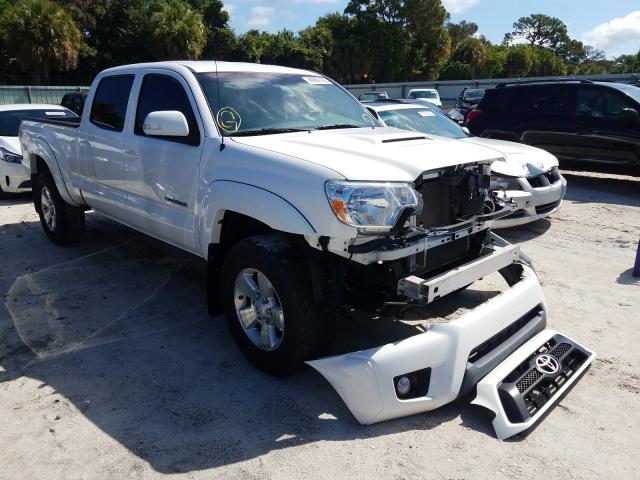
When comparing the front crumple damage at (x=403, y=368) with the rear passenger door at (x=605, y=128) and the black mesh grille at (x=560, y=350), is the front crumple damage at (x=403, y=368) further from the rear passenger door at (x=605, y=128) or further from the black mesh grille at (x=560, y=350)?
the rear passenger door at (x=605, y=128)

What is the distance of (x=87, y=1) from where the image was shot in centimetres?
3784

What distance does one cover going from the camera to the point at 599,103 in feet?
30.7

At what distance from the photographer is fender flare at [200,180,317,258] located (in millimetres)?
3033

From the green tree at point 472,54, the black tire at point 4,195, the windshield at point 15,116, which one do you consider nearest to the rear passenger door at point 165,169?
the windshield at point 15,116

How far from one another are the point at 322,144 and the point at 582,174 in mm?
9411

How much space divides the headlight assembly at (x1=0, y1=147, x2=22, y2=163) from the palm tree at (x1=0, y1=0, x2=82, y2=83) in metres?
23.6

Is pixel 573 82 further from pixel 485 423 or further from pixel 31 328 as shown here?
pixel 31 328

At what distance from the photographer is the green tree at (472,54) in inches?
2435

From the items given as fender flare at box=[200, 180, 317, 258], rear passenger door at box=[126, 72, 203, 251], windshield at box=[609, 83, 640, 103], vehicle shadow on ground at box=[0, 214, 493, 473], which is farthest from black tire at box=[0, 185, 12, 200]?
windshield at box=[609, 83, 640, 103]

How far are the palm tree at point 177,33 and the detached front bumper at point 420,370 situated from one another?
35.9 m

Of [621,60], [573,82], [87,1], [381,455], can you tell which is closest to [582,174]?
[573,82]

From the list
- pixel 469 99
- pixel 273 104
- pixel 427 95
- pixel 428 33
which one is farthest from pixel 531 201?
pixel 428 33

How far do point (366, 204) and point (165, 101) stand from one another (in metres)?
2.18

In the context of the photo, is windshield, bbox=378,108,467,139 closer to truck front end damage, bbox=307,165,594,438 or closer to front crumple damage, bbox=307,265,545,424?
truck front end damage, bbox=307,165,594,438
